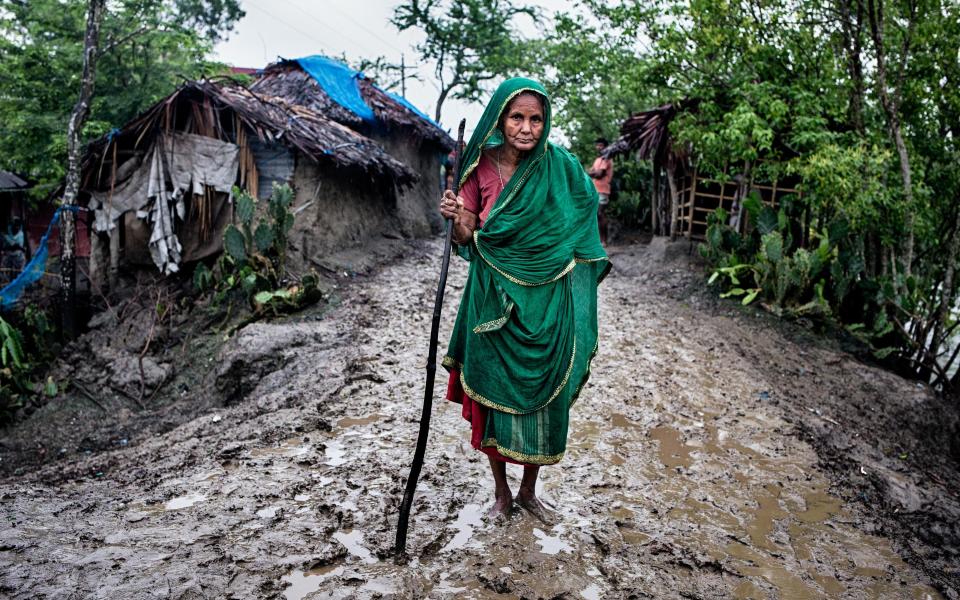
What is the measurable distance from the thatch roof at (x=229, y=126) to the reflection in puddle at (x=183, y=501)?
6666mm

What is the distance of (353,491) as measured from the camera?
3395 mm

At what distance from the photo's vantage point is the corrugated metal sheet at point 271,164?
9.76 meters

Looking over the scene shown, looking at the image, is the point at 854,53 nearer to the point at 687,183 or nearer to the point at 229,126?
the point at 687,183

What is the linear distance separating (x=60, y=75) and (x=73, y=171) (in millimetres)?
5727

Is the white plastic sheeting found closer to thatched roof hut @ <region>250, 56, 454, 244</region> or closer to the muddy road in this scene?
thatched roof hut @ <region>250, 56, 454, 244</region>

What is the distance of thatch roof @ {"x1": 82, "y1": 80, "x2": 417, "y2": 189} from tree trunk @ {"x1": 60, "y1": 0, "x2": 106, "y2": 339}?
38cm

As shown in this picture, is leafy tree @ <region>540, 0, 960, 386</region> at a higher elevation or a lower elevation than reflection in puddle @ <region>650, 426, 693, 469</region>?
higher

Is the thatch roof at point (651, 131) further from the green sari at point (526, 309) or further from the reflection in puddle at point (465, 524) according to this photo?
the reflection in puddle at point (465, 524)

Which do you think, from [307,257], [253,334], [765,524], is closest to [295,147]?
[307,257]

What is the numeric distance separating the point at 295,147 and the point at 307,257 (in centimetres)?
160

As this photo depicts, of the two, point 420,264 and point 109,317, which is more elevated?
point 420,264

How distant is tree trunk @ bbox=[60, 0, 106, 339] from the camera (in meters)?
9.45

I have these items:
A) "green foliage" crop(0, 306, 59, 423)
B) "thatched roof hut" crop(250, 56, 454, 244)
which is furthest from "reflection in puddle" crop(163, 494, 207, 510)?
"thatched roof hut" crop(250, 56, 454, 244)

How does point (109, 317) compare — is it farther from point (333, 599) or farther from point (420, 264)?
point (333, 599)
